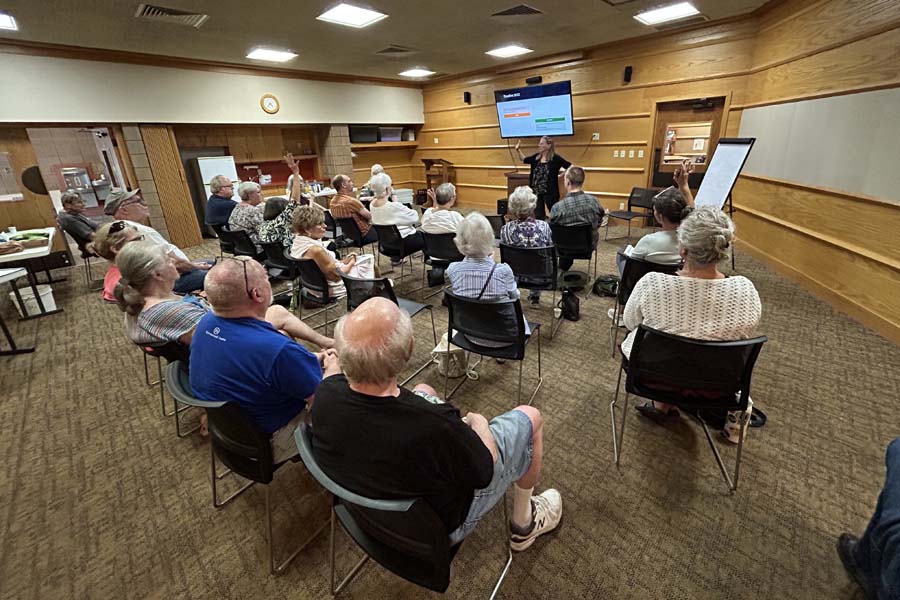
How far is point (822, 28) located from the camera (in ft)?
11.6

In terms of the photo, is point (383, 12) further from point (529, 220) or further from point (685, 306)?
point (685, 306)

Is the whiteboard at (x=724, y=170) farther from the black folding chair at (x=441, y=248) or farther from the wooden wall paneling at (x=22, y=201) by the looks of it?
the wooden wall paneling at (x=22, y=201)

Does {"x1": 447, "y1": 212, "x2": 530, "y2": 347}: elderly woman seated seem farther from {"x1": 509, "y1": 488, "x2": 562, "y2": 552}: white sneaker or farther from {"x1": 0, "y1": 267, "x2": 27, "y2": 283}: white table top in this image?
{"x1": 0, "y1": 267, "x2": 27, "y2": 283}: white table top

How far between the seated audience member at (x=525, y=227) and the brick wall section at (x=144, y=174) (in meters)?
6.29

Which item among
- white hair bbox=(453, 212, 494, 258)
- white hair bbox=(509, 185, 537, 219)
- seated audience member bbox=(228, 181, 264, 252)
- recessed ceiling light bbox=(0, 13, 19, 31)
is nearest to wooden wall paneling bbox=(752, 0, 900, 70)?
white hair bbox=(509, 185, 537, 219)

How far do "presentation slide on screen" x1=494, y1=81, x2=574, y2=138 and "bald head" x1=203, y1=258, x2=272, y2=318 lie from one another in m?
6.61

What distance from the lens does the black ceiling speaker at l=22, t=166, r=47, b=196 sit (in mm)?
5297

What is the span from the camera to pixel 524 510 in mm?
1499

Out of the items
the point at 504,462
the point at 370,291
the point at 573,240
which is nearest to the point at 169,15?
the point at 370,291

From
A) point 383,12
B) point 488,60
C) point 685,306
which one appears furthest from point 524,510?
point 488,60

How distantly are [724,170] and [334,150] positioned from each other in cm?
709

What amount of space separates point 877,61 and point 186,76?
844 cm

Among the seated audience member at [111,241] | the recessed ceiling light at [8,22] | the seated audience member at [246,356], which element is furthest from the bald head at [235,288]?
the recessed ceiling light at [8,22]

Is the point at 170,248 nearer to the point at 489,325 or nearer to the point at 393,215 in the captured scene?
the point at 393,215
